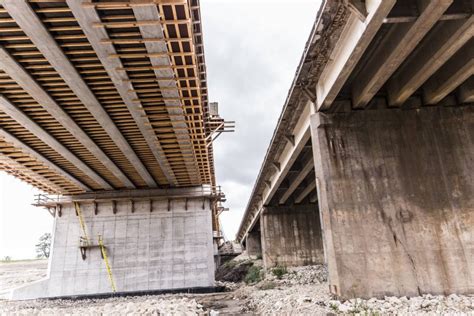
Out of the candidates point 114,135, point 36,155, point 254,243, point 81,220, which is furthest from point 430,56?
point 254,243

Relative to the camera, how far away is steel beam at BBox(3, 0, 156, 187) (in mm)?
7770

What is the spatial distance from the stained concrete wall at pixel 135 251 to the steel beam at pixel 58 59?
32.5 feet

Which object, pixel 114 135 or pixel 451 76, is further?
pixel 114 135

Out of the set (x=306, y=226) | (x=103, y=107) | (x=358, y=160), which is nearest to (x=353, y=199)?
(x=358, y=160)

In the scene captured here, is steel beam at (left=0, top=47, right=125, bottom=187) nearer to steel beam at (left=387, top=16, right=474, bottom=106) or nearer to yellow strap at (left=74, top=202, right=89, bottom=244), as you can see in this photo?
yellow strap at (left=74, top=202, right=89, bottom=244)

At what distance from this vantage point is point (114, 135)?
1575 centimetres

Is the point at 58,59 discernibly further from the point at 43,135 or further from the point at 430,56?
the point at 430,56

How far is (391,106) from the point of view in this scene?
10.4m

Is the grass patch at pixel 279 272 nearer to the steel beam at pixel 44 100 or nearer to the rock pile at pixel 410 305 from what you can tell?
the steel beam at pixel 44 100

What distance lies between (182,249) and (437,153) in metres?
18.7

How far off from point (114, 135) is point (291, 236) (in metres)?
14.8

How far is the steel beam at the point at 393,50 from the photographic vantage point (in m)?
6.34

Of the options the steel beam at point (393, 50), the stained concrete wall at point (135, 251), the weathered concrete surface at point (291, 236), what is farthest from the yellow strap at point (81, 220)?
the steel beam at point (393, 50)

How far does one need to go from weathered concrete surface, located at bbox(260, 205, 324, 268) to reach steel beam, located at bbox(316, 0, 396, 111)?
16.0 metres
